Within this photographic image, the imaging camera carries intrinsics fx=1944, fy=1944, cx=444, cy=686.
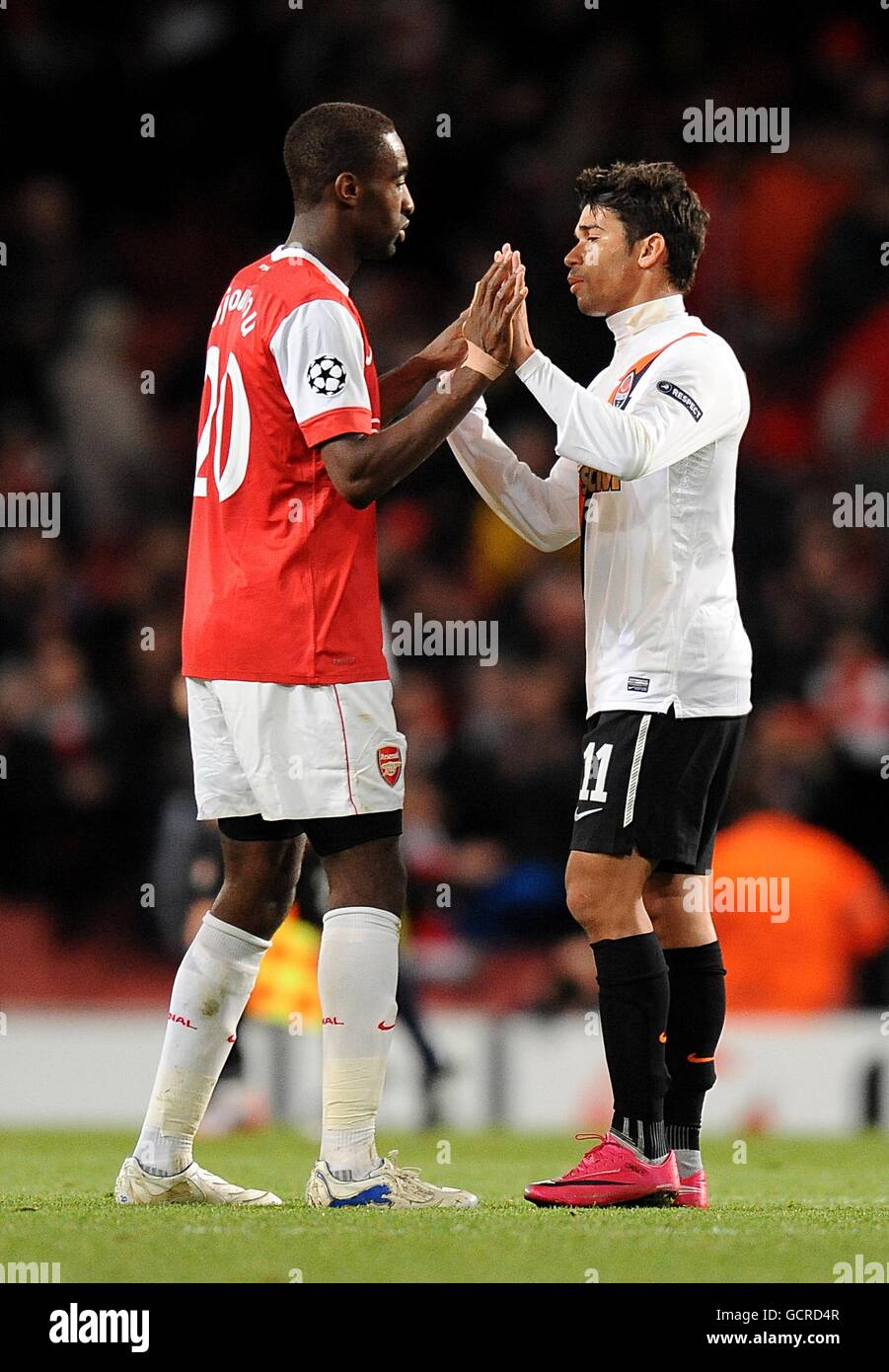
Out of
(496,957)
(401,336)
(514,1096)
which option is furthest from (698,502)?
(401,336)

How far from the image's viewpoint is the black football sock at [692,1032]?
178 inches

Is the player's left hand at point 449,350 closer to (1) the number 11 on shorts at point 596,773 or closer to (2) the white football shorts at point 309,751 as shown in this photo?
(2) the white football shorts at point 309,751

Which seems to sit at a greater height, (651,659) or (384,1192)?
(651,659)

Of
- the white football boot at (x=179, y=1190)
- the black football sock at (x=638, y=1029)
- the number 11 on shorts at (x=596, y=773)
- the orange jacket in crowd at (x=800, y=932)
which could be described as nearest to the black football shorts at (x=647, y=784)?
the number 11 on shorts at (x=596, y=773)

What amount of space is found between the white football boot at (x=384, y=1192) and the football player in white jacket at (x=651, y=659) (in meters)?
0.24

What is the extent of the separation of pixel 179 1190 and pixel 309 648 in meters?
1.24

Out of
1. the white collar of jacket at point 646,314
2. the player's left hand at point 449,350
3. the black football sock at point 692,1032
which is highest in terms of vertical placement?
the white collar of jacket at point 646,314

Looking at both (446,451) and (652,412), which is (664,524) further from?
(446,451)

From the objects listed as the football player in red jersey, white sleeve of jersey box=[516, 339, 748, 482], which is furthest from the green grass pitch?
white sleeve of jersey box=[516, 339, 748, 482]

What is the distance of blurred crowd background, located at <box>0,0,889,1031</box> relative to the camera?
8844 millimetres

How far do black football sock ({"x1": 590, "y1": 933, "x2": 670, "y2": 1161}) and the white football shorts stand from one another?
2.04 ft

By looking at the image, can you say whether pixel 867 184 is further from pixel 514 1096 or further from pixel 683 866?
pixel 683 866

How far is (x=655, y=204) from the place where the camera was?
4.55 m

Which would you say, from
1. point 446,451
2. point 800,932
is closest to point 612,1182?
point 800,932
